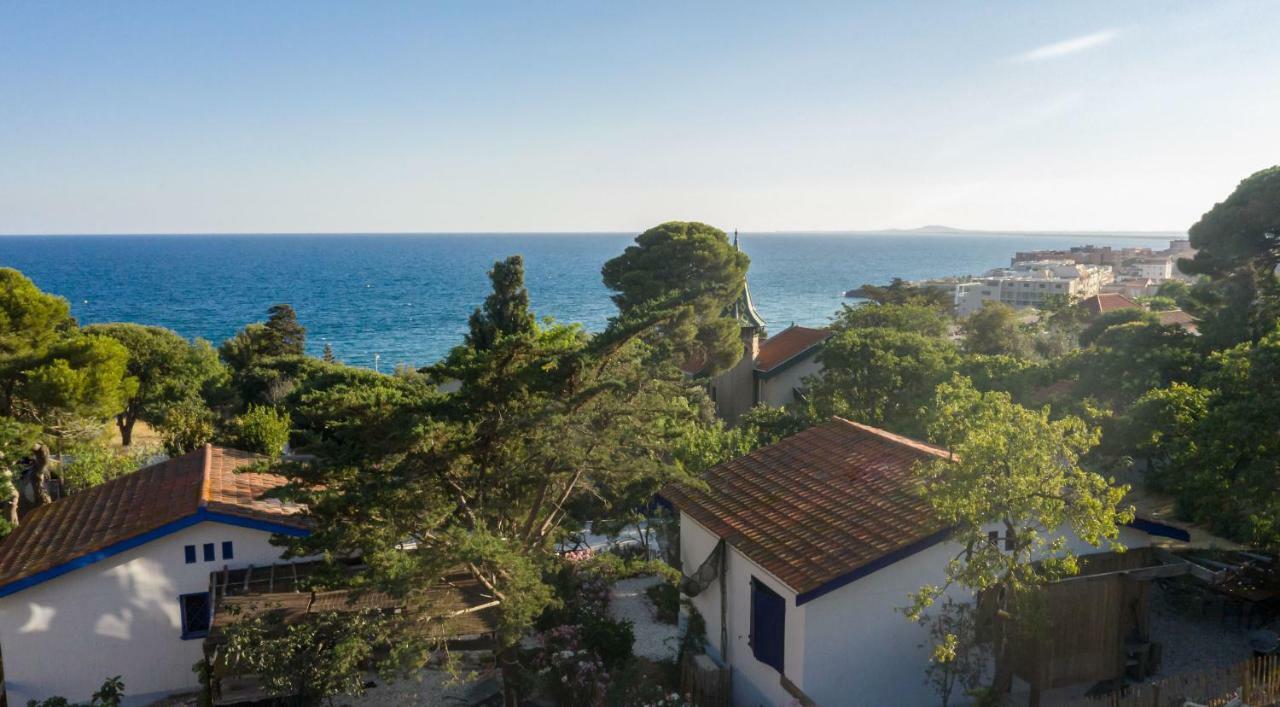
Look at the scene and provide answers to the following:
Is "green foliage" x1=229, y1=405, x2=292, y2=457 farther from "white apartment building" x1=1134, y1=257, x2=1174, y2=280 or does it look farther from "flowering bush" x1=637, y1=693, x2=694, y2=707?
"white apartment building" x1=1134, y1=257, x2=1174, y2=280

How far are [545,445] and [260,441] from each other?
14.4 m

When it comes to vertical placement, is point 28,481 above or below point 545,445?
→ below

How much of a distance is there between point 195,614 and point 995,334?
40.6 meters

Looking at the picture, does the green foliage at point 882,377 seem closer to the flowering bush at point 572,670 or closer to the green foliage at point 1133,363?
the green foliage at point 1133,363

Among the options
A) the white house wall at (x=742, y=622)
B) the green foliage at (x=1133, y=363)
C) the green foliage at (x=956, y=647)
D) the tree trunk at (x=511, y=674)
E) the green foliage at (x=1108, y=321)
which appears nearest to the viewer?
the white house wall at (x=742, y=622)

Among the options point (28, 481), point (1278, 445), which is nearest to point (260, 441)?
point (28, 481)

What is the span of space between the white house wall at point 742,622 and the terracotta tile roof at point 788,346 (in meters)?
18.8

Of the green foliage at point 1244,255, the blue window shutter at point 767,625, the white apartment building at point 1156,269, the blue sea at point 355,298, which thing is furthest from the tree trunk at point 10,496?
the white apartment building at point 1156,269

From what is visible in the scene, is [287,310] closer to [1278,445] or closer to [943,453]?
[943,453]

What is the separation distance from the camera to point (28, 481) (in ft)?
64.9

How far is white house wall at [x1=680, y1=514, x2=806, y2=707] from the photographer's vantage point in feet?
35.5

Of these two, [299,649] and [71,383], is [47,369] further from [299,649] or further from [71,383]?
[299,649]

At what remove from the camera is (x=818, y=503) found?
1233 centimetres

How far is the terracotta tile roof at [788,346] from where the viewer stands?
107 ft
